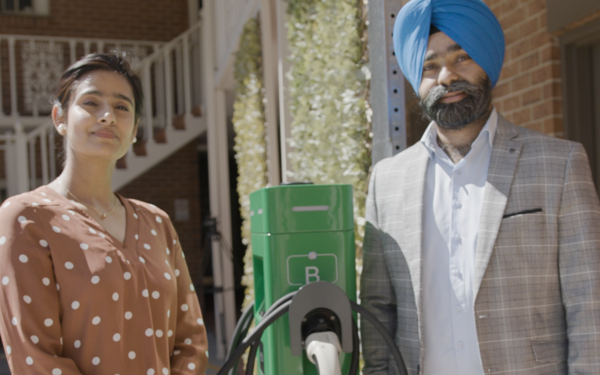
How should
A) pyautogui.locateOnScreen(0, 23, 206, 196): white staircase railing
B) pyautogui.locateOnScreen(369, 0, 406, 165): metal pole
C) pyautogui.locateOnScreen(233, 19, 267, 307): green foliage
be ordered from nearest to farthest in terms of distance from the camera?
pyautogui.locateOnScreen(369, 0, 406, 165): metal pole < pyautogui.locateOnScreen(233, 19, 267, 307): green foliage < pyautogui.locateOnScreen(0, 23, 206, 196): white staircase railing

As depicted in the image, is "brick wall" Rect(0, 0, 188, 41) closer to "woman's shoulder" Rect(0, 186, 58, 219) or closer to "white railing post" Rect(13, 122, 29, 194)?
"white railing post" Rect(13, 122, 29, 194)

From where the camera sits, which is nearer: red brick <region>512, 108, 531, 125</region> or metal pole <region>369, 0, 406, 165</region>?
metal pole <region>369, 0, 406, 165</region>

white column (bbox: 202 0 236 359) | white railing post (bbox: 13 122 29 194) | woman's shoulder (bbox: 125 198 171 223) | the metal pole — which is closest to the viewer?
woman's shoulder (bbox: 125 198 171 223)

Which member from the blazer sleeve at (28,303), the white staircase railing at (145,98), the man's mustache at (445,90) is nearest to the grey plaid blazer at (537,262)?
the man's mustache at (445,90)

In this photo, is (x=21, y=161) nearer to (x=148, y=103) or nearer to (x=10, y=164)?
(x=10, y=164)

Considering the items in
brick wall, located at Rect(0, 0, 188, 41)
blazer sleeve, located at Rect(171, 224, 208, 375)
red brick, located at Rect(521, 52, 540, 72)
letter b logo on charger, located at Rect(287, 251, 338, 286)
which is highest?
brick wall, located at Rect(0, 0, 188, 41)

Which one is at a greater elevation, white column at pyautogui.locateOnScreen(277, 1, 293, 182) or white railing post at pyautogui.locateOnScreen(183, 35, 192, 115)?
white railing post at pyautogui.locateOnScreen(183, 35, 192, 115)

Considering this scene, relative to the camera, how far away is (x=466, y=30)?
4.42 feet

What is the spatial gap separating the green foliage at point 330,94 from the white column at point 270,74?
92 centimetres

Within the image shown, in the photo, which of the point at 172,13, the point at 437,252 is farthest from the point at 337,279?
the point at 172,13

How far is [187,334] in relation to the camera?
58.9 inches

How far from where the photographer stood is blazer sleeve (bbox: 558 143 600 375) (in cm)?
117

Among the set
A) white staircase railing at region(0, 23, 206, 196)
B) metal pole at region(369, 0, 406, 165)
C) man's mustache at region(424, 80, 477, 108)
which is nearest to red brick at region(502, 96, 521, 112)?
metal pole at region(369, 0, 406, 165)

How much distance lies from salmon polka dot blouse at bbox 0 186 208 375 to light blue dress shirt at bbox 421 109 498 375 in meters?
0.68
